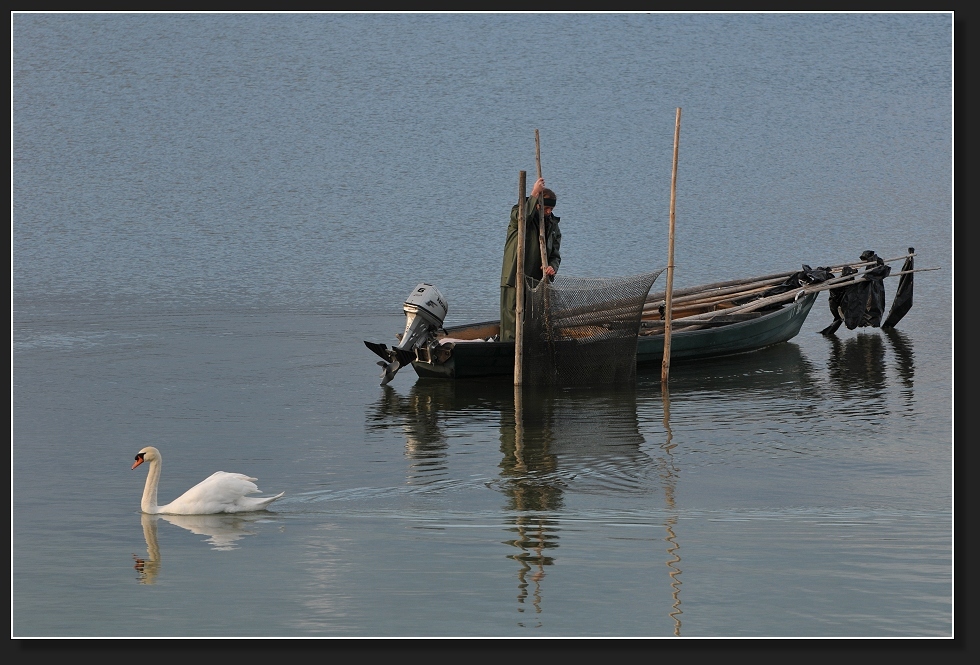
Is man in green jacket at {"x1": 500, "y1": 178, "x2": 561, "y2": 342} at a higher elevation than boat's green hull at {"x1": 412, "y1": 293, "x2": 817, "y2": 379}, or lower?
higher

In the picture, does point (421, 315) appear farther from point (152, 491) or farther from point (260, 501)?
point (152, 491)

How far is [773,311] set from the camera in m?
18.8

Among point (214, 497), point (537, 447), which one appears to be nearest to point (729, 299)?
point (537, 447)

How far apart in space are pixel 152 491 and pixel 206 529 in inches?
20.4

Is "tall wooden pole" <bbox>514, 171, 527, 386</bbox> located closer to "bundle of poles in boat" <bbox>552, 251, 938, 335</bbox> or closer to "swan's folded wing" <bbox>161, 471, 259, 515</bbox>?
"bundle of poles in boat" <bbox>552, 251, 938, 335</bbox>

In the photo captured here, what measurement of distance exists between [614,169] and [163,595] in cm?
2895

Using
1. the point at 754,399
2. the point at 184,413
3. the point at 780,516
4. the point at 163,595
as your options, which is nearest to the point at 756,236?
the point at 754,399

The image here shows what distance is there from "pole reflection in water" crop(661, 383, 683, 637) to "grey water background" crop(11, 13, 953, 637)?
0.05 m

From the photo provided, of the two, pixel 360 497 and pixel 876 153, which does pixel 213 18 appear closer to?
pixel 876 153

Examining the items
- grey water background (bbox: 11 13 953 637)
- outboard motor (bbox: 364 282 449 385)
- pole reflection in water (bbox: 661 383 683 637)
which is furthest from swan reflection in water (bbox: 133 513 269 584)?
outboard motor (bbox: 364 282 449 385)

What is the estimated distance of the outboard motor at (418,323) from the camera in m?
15.1

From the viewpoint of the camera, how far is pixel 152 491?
32.1ft

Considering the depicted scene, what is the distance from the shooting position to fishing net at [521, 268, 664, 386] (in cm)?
1456

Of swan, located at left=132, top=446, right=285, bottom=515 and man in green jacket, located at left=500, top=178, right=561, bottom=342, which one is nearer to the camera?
swan, located at left=132, top=446, right=285, bottom=515
